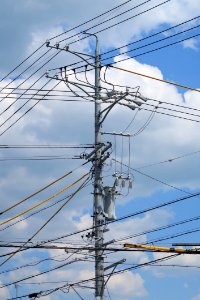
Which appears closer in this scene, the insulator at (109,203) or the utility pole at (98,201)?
the utility pole at (98,201)

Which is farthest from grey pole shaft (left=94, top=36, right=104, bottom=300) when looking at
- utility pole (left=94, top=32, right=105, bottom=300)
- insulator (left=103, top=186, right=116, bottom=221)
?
insulator (left=103, top=186, right=116, bottom=221)

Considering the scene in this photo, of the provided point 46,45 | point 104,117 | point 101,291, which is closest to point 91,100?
point 104,117

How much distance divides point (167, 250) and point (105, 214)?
443 centimetres

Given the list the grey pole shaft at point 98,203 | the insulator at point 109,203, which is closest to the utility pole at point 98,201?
the grey pole shaft at point 98,203

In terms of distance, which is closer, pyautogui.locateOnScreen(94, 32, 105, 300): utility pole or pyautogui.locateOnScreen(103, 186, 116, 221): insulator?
pyautogui.locateOnScreen(94, 32, 105, 300): utility pole

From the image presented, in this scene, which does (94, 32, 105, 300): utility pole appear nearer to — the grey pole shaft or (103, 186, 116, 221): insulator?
the grey pole shaft

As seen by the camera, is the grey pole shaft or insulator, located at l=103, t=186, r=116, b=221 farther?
insulator, located at l=103, t=186, r=116, b=221

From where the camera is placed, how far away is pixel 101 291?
2588 centimetres

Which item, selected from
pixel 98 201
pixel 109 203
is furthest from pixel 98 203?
pixel 109 203

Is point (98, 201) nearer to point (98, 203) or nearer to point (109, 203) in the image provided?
point (98, 203)

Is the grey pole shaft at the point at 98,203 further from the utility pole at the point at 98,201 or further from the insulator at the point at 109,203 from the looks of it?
the insulator at the point at 109,203

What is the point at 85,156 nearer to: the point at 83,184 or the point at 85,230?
the point at 83,184

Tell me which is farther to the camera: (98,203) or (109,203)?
(109,203)

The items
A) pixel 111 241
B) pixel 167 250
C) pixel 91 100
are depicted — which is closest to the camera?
pixel 167 250
